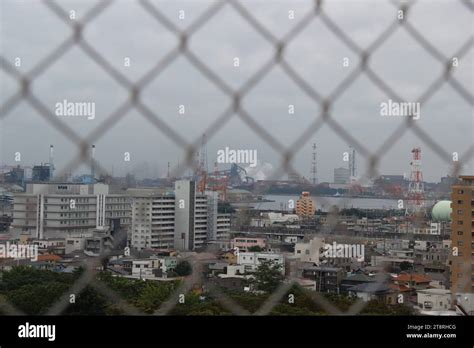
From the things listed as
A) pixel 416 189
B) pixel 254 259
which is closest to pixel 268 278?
pixel 254 259

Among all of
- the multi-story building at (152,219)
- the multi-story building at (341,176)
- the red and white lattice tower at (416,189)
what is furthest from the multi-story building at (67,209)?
the red and white lattice tower at (416,189)

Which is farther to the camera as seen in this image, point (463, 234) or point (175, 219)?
point (463, 234)

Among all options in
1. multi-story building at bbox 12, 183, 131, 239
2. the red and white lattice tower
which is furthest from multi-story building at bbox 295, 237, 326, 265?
multi-story building at bbox 12, 183, 131, 239

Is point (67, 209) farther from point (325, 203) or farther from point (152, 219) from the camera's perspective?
point (325, 203)

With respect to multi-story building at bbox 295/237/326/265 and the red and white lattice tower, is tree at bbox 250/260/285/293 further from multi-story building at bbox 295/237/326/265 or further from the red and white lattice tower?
the red and white lattice tower

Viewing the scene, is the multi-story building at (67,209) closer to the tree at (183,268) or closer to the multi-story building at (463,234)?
the tree at (183,268)
